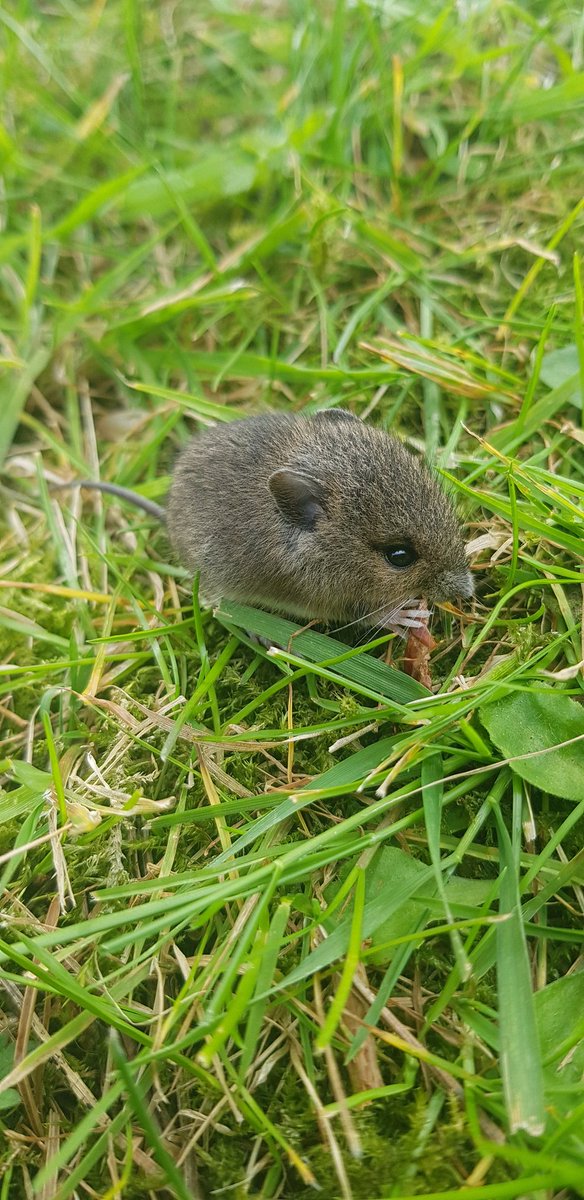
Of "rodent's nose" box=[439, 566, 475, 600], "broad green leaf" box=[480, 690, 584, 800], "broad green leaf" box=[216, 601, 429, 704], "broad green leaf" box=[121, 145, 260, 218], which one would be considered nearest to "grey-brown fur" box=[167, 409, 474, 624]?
"rodent's nose" box=[439, 566, 475, 600]

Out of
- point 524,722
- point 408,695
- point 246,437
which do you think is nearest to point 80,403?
point 246,437

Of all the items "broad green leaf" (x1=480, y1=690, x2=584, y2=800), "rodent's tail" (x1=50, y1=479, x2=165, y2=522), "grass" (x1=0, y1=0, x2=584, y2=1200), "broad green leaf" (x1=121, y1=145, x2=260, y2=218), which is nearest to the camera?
"grass" (x1=0, y1=0, x2=584, y2=1200)

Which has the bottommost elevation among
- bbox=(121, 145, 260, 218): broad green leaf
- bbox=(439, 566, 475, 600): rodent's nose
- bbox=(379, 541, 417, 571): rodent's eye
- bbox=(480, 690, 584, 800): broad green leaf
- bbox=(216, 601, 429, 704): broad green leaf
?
bbox=(480, 690, 584, 800): broad green leaf

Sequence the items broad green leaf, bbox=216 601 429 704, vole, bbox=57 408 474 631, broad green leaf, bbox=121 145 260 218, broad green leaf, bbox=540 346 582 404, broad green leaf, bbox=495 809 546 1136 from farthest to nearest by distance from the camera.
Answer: broad green leaf, bbox=121 145 260 218
broad green leaf, bbox=540 346 582 404
vole, bbox=57 408 474 631
broad green leaf, bbox=216 601 429 704
broad green leaf, bbox=495 809 546 1136

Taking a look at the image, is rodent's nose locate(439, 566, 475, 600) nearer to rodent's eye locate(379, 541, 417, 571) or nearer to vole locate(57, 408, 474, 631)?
vole locate(57, 408, 474, 631)

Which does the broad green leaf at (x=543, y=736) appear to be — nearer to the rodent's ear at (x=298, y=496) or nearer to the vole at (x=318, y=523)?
the vole at (x=318, y=523)

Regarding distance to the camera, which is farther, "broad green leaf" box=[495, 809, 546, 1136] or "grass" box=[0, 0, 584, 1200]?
"grass" box=[0, 0, 584, 1200]

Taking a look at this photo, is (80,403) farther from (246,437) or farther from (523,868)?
(523,868)

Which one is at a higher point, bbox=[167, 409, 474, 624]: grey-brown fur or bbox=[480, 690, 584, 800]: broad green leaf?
bbox=[167, 409, 474, 624]: grey-brown fur
